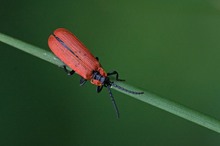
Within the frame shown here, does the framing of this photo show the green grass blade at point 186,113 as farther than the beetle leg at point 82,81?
No

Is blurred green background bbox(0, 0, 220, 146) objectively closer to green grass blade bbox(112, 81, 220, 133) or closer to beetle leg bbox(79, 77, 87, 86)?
beetle leg bbox(79, 77, 87, 86)

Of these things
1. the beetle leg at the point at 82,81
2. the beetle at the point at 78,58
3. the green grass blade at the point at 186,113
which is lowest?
the beetle leg at the point at 82,81

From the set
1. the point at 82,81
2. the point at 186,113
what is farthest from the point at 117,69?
the point at 186,113

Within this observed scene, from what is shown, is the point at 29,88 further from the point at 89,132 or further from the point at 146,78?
the point at 146,78

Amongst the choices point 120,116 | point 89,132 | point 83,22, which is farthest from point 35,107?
point 83,22

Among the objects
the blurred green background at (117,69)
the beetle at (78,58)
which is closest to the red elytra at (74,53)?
the beetle at (78,58)

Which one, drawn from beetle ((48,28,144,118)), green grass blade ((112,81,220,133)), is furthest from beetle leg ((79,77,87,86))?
green grass blade ((112,81,220,133))

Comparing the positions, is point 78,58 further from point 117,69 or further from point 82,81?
point 117,69

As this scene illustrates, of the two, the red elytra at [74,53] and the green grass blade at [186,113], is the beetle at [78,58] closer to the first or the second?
the red elytra at [74,53]
